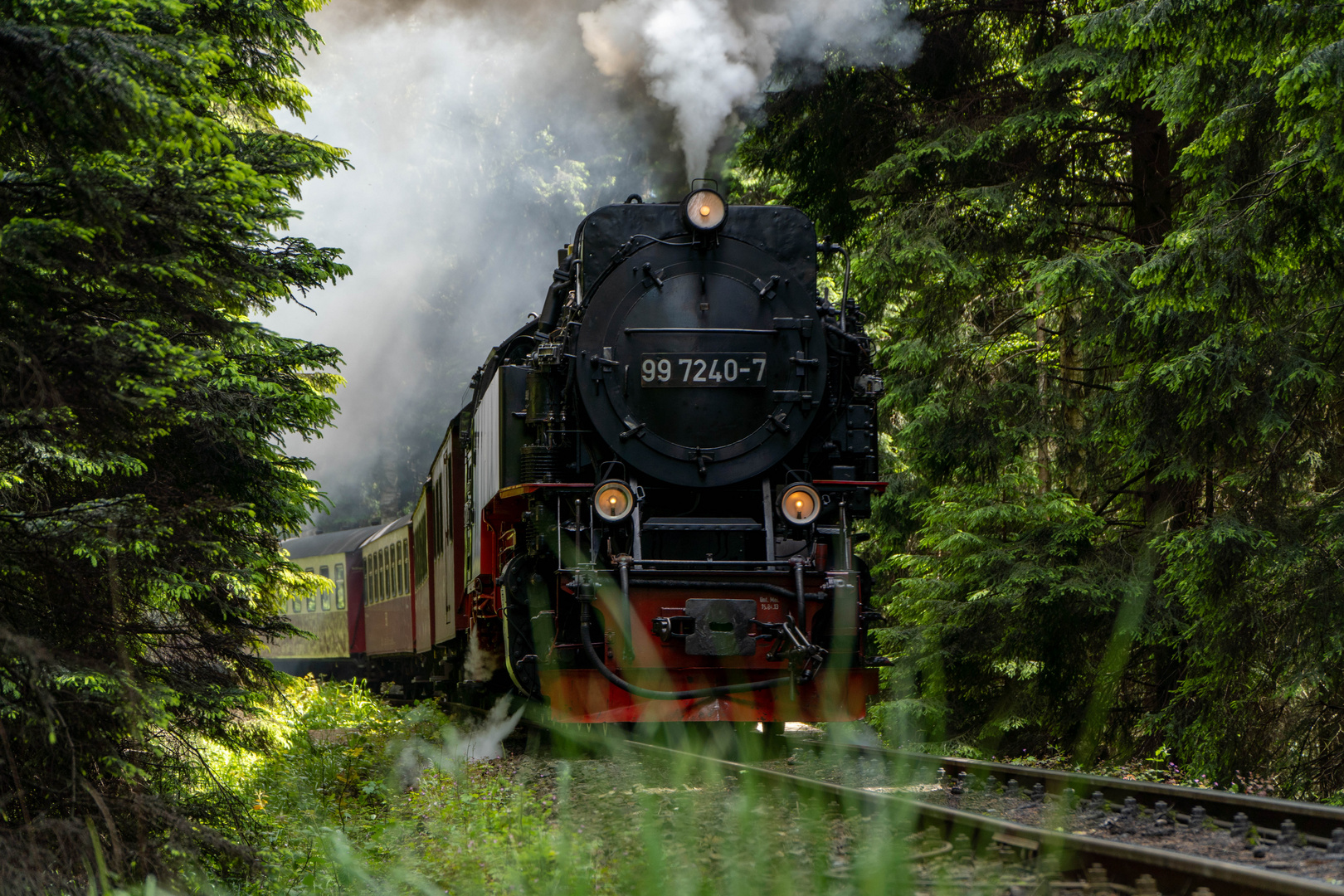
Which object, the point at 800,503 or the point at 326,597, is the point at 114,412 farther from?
the point at 326,597

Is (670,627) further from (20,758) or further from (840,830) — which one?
(20,758)

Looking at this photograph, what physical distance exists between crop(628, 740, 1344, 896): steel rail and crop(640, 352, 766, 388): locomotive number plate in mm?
3139

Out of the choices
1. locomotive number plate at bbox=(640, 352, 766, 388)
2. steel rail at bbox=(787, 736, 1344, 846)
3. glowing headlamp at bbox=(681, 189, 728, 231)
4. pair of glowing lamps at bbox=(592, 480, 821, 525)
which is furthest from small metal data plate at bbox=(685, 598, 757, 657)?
glowing headlamp at bbox=(681, 189, 728, 231)

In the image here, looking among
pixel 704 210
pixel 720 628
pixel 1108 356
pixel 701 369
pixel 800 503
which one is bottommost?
pixel 720 628

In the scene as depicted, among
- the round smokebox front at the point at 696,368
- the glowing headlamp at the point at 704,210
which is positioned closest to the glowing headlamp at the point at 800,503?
the round smokebox front at the point at 696,368

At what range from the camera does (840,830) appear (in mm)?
4484

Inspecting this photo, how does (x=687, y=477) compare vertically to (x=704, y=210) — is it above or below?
below

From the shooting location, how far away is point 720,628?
6.61m

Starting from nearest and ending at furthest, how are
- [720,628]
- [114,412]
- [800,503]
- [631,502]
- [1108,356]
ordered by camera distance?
[114,412]
[720,628]
[631,502]
[800,503]
[1108,356]

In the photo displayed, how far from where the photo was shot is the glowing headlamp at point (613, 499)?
22.2 ft

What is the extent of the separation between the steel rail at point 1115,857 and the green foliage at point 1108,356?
63 centimetres

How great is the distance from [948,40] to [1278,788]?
6.99 m

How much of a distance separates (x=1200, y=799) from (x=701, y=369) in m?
3.62

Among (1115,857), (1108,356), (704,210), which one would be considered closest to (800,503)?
(704,210)
